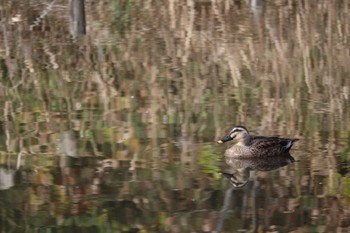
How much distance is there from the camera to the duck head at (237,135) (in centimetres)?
841

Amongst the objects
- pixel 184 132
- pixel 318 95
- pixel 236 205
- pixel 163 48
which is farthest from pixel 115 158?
pixel 163 48

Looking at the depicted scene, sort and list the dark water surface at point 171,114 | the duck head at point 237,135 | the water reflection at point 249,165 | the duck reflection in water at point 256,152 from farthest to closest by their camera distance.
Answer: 1. the duck head at point 237,135
2. the duck reflection in water at point 256,152
3. the water reflection at point 249,165
4. the dark water surface at point 171,114

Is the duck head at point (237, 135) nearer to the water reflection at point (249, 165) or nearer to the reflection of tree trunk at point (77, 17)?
the water reflection at point (249, 165)

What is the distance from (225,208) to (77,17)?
22.0 feet

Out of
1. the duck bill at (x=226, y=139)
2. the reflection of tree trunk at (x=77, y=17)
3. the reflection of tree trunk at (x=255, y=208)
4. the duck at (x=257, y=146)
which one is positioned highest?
the reflection of tree trunk at (x=77, y=17)

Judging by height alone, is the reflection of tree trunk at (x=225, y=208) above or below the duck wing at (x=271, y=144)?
below

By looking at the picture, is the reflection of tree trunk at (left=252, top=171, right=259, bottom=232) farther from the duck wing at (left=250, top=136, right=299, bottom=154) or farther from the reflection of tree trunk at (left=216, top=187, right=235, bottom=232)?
the duck wing at (left=250, top=136, right=299, bottom=154)

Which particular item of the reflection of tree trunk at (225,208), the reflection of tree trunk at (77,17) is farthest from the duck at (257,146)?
the reflection of tree trunk at (77,17)

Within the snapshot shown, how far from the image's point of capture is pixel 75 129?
29.7ft

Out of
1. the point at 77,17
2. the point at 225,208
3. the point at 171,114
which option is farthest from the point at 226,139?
the point at 77,17

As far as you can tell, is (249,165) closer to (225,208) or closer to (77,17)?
(225,208)

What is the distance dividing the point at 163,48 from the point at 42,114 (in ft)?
10.8

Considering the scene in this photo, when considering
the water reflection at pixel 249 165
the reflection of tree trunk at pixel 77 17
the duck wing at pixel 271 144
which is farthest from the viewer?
the reflection of tree trunk at pixel 77 17

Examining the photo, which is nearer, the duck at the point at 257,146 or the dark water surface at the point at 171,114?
the dark water surface at the point at 171,114
